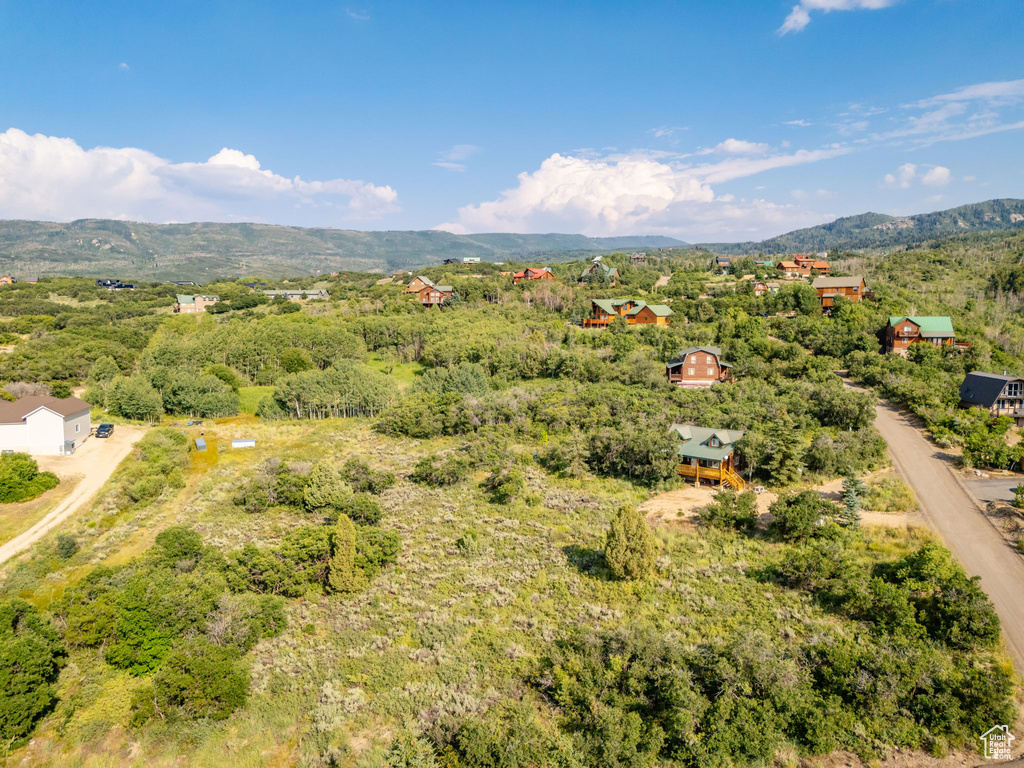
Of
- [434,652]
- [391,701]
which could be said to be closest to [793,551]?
[434,652]

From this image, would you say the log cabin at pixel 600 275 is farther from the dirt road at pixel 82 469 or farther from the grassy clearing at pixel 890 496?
the dirt road at pixel 82 469

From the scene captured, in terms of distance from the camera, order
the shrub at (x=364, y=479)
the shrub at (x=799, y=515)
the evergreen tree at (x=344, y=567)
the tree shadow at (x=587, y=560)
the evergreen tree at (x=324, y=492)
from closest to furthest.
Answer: the evergreen tree at (x=344, y=567), the tree shadow at (x=587, y=560), the shrub at (x=799, y=515), the evergreen tree at (x=324, y=492), the shrub at (x=364, y=479)

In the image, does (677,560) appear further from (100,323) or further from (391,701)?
(100,323)

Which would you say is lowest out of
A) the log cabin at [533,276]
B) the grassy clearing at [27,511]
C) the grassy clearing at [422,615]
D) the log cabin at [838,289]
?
the grassy clearing at [27,511]

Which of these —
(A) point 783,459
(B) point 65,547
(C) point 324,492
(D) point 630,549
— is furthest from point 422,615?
(A) point 783,459

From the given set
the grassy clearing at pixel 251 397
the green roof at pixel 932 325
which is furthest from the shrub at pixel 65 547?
the green roof at pixel 932 325

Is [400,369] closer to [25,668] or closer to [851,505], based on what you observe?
[25,668]
